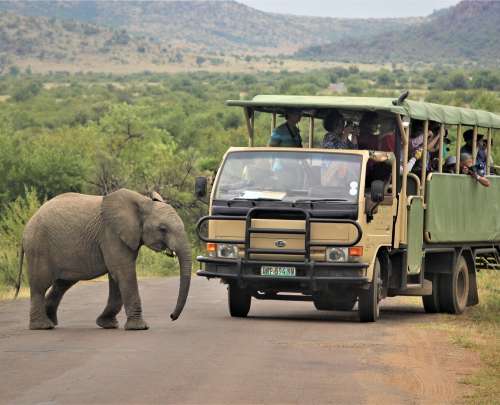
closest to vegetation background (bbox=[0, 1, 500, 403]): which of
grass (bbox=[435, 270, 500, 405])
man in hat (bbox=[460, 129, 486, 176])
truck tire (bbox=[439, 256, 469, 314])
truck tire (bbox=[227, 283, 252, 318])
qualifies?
grass (bbox=[435, 270, 500, 405])

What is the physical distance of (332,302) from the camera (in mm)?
18203

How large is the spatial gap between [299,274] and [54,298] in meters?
2.97

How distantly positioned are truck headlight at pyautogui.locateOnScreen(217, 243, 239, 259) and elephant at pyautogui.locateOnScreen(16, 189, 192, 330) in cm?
90

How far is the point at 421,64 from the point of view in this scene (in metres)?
170

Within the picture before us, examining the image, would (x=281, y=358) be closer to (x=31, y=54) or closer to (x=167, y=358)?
(x=167, y=358)

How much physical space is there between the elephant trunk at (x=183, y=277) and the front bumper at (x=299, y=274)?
1.14 meters

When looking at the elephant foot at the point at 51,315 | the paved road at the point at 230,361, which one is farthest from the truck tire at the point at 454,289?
the elephant foot at the point at 51,315

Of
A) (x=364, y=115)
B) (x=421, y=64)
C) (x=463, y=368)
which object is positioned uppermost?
(x=364, y=115)

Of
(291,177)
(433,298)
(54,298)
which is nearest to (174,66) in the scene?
(433,298)

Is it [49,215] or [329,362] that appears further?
[49,215]

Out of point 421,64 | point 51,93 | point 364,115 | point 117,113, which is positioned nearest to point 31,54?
point 421,64

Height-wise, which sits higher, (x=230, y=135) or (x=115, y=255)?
(x=115, y=255)

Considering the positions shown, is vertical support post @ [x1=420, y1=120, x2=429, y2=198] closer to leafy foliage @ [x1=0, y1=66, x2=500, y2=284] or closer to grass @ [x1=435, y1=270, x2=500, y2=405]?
grass @ [x1=435, y1=270, x2=500, y2=405]

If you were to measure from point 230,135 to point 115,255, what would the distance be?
1808 inches
